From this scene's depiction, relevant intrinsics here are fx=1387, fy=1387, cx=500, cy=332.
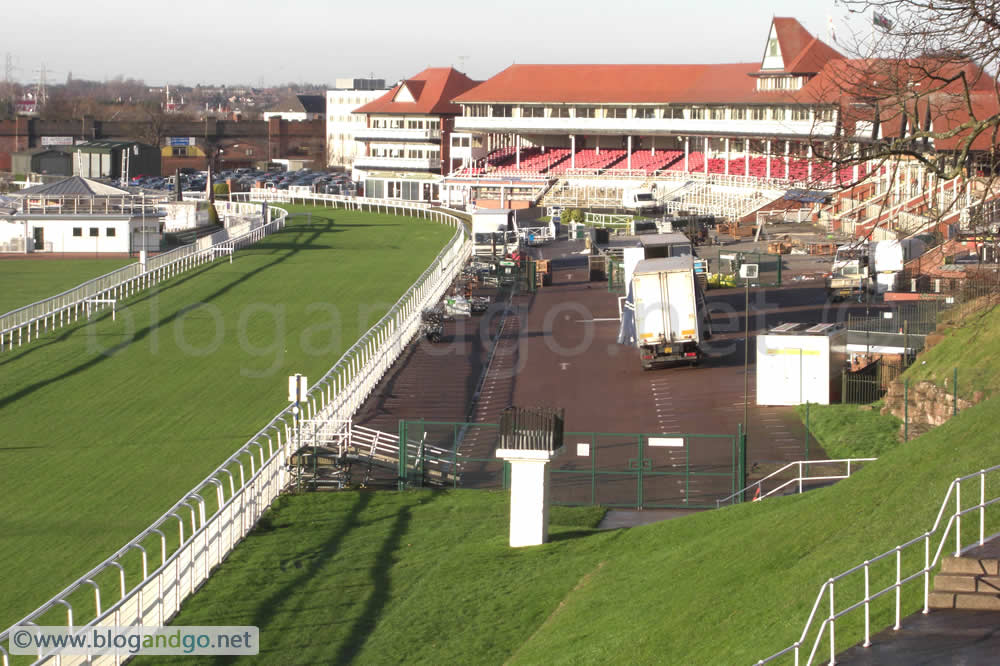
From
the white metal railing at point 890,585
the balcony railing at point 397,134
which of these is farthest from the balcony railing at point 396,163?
the white metal railing at point 890,585

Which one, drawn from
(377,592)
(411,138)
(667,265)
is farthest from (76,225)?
(377,592)

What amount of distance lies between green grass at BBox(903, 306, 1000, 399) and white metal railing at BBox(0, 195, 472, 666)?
12175 millimetres

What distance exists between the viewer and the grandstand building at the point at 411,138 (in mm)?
112688

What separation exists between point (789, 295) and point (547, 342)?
11.9 metres

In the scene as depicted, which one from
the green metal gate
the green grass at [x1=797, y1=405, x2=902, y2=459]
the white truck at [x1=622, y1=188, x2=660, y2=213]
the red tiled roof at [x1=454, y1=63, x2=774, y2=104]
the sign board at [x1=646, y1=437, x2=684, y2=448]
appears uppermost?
the red tiled roof at [x1=454, y1=63, x2=774, y2=104]

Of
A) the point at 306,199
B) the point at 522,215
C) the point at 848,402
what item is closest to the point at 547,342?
the point at 848,402

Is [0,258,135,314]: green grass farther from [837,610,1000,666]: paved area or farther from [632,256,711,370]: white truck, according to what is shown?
[837,610,1000,666]: paved area

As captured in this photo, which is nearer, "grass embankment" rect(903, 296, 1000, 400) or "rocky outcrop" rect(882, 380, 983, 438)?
"rocky outcrop" rect(882, 380, 983, 438)

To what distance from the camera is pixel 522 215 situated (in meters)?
85.8

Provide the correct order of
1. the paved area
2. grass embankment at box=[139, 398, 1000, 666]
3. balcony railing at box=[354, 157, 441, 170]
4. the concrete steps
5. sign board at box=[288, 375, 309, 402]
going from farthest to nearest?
1. balcony railing at box=[354, 157, 441, 170]
2. sign board at box=[288, 375, 309, 402]
3. grass embankment at box=[139, 398, 1000, 666]
4. the concrete steps
5. the paved area

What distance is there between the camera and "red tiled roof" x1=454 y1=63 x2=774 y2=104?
92.6 metres

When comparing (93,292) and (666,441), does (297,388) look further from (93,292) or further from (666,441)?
(93,292)

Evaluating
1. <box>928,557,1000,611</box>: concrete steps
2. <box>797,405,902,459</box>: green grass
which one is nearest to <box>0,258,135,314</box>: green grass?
<box>797,405,902,459</box>: green grass

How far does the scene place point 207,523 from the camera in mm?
18266
